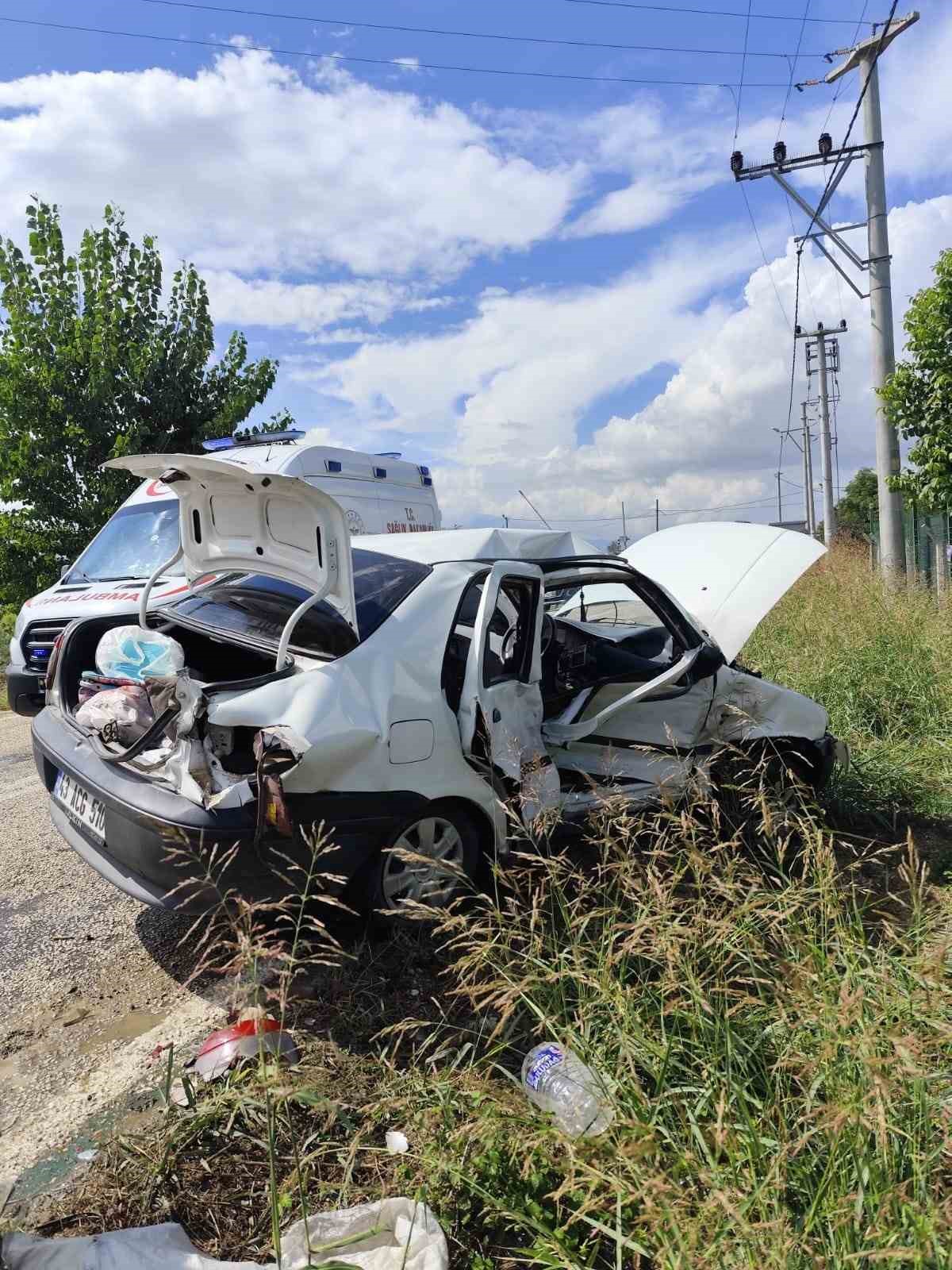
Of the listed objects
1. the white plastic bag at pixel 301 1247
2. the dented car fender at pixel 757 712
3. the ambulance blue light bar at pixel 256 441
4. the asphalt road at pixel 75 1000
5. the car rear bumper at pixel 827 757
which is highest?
the ambulance blue light bar at pixel 256 441

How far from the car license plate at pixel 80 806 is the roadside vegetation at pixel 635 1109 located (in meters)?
0.72

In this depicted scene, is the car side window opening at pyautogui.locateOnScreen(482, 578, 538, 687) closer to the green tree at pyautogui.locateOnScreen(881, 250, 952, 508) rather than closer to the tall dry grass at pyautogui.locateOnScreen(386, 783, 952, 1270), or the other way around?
the tall dry grass at pyautogui.locateOnScreen(386, 783, 952, 1270)

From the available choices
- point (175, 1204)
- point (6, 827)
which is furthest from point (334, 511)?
point (6, 827)

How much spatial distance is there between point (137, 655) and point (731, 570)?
3457 mm

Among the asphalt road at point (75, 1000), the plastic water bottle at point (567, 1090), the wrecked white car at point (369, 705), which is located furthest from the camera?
the wrecked white car at point (369, 705)

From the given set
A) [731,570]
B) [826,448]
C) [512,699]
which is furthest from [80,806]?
[826,448]

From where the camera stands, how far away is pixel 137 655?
11.6ft

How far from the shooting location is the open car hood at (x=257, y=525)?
3.22m

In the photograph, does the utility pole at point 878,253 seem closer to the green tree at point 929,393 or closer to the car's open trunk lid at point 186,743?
the green tree at point 929,393

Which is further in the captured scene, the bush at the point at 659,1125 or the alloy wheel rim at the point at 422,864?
the alloy wheel rim at the point at 422,864

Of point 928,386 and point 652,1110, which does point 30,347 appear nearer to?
point 928,386

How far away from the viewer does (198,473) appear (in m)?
3.50

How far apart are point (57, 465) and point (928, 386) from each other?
443 inches

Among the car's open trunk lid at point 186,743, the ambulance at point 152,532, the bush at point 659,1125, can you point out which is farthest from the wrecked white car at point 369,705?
Answer: the ambulance at point 152,532
